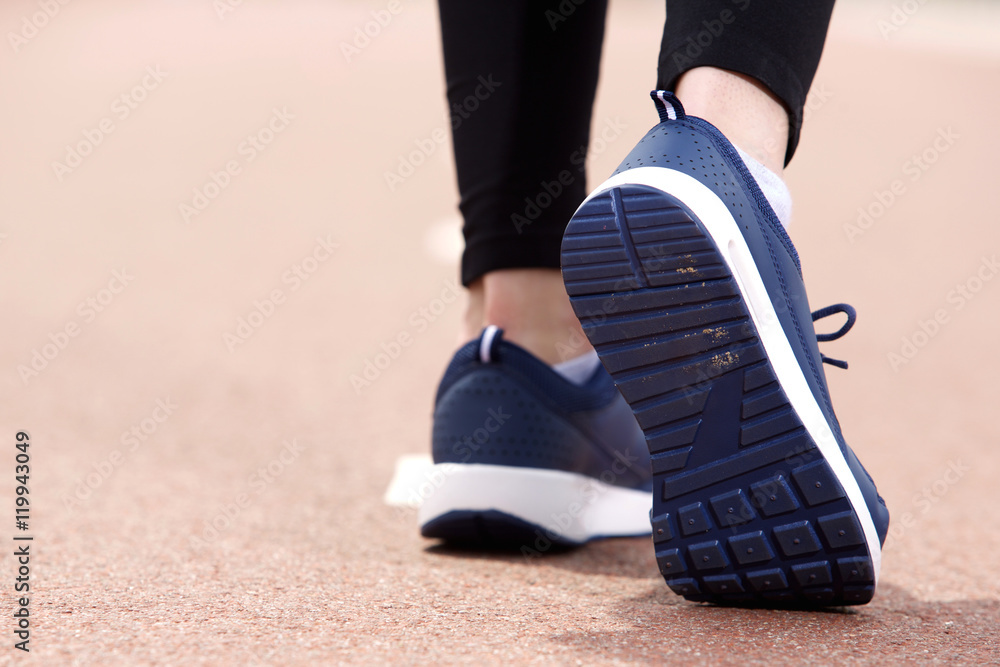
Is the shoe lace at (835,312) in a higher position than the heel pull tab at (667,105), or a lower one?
lower

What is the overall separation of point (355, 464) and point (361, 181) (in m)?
3.13

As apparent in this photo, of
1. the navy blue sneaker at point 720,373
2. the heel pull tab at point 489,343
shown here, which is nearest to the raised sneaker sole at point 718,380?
the navy blue sneaker at point 720,373

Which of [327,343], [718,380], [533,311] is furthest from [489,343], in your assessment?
[327,343]

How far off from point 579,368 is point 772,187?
1.09ft

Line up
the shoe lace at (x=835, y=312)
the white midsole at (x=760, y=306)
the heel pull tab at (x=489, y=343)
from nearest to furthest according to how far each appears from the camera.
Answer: the white midsole at (x=760, y=306), the shoe lace at (x=835, y=312), the heel pull tab at (x=489, y=343)

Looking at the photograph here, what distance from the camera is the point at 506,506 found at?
34.8 inches

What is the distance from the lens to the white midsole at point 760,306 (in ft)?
2.01

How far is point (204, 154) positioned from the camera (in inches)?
182

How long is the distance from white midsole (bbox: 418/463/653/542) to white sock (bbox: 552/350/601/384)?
0.11m

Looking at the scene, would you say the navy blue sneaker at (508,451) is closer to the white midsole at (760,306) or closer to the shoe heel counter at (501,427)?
the shoe heel counter at (501,427)

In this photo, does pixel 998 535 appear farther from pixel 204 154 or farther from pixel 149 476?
pixel 204 154

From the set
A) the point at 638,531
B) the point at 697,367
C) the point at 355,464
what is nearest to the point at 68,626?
the point at 697,367

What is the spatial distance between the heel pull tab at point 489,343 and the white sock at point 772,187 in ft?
1.02

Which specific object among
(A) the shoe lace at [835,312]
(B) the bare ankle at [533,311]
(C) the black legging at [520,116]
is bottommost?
(A) the shoe lace at [835,312]
